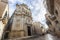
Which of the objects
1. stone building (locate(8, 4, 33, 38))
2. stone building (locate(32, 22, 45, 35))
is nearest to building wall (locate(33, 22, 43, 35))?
stone building (locate(32, 22, 45, 35))

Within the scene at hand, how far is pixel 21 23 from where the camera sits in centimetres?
446

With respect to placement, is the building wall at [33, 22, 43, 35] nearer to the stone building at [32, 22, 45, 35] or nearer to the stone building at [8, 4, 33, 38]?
the stone building at [32, 22, 45, 35]

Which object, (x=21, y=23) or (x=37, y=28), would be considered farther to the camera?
(x=37, y=28)

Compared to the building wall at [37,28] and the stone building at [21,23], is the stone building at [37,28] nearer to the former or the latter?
the building wall at [37,28]

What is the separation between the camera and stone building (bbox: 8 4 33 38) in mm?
4227

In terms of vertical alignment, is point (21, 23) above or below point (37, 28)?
above

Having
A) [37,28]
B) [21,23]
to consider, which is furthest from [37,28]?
[21,23]

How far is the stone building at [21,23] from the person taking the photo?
4.23 m

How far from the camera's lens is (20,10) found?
15.2 feet

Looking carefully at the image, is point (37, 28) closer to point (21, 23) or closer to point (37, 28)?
point (37, 28)

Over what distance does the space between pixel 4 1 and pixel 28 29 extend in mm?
1310

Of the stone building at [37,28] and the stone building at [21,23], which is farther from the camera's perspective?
the stone building at [37,28]

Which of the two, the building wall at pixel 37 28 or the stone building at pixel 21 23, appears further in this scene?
the building wall at pixel 37 28

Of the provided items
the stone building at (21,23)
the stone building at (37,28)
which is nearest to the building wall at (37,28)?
the stone building at (37,28)
